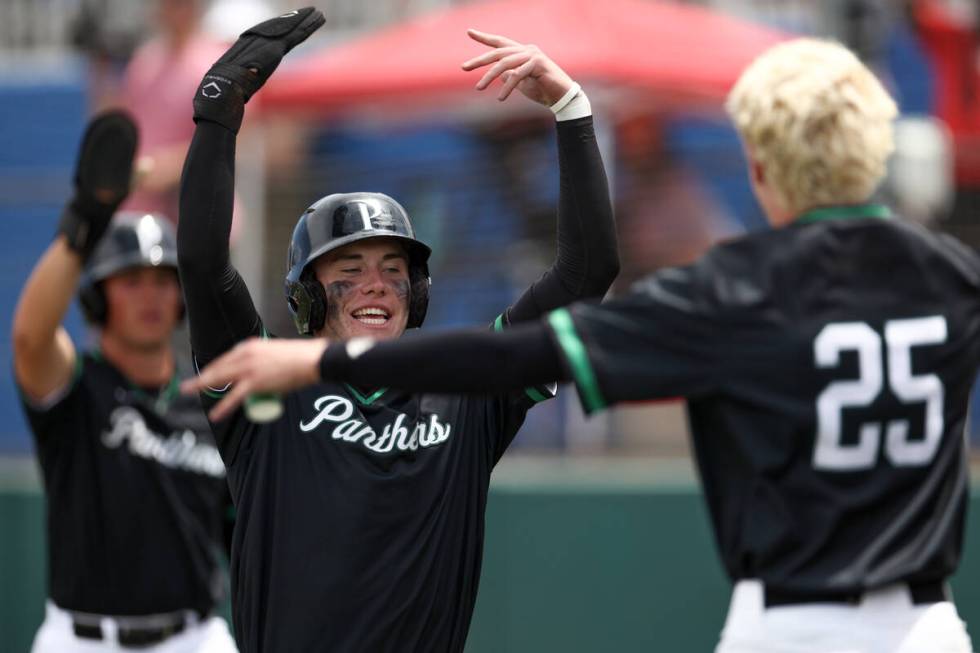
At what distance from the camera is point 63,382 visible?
16.8 feet

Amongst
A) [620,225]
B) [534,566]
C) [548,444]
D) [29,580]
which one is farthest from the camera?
[620,225]

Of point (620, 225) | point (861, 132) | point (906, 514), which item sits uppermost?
point (861, 132)

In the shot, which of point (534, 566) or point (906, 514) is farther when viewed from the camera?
point (534, 566)

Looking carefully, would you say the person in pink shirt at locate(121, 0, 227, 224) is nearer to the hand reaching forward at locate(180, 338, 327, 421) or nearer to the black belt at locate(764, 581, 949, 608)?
the hand reaching forward at locate(180, 338, 327, 421)

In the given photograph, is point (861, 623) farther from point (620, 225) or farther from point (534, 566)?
point (620, 225)

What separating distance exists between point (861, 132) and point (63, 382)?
10.9ft

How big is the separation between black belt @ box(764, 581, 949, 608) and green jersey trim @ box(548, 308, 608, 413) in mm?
463

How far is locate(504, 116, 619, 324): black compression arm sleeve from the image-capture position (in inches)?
138

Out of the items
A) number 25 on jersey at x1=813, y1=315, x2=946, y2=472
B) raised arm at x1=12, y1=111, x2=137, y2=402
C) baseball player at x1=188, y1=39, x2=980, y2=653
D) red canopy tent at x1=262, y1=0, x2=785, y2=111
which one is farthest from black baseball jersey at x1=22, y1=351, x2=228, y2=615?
red canopy tent at x1=262, y1=0, x2=785, y2=111

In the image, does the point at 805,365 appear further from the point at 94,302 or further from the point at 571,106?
the point at 94,302

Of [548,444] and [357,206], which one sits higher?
[357,206]

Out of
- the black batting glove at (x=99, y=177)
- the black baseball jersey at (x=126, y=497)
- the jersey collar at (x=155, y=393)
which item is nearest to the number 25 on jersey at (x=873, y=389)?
the black batting glove at (x=99, y=177)

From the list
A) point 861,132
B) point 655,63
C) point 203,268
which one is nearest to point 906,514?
point 861,132

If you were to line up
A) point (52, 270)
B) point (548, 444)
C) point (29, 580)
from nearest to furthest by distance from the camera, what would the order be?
point (52, 270) < point (29, 580) < point (548, 444)
